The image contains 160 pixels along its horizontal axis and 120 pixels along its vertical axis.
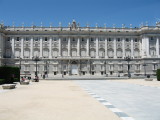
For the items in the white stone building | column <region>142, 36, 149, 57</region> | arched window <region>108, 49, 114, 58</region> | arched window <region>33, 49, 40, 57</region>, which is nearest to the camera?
the white stone building

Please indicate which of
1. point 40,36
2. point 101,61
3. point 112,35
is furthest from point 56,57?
point 112,35

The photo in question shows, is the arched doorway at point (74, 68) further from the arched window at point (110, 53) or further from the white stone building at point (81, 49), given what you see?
the arched window at point (110, 53)

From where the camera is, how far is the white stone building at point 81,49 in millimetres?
79938

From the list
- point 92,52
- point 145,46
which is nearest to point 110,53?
point 92,52

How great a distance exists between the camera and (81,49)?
83.0 metres

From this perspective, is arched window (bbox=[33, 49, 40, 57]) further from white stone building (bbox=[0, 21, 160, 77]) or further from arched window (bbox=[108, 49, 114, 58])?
arched window (bbox=[108, 49, 114, 58])

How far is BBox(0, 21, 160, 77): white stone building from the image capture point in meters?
79.9

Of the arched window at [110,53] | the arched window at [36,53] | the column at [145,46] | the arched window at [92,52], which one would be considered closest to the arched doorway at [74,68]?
the arched window at [92,52]

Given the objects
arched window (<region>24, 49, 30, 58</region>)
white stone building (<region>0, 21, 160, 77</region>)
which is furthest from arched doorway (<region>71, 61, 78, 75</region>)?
arched window (<region>24, 49, 30, 58</region>)

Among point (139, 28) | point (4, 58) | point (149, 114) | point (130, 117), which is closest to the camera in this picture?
point (130, 117)

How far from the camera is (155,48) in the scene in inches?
3226

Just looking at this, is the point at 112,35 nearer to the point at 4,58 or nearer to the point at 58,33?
the point at 58,33

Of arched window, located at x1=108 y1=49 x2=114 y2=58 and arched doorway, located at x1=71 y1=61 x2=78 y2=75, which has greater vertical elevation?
arched window, located at x1=108 y1=49 x2=114 y2=58

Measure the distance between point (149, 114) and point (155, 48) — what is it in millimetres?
77209
